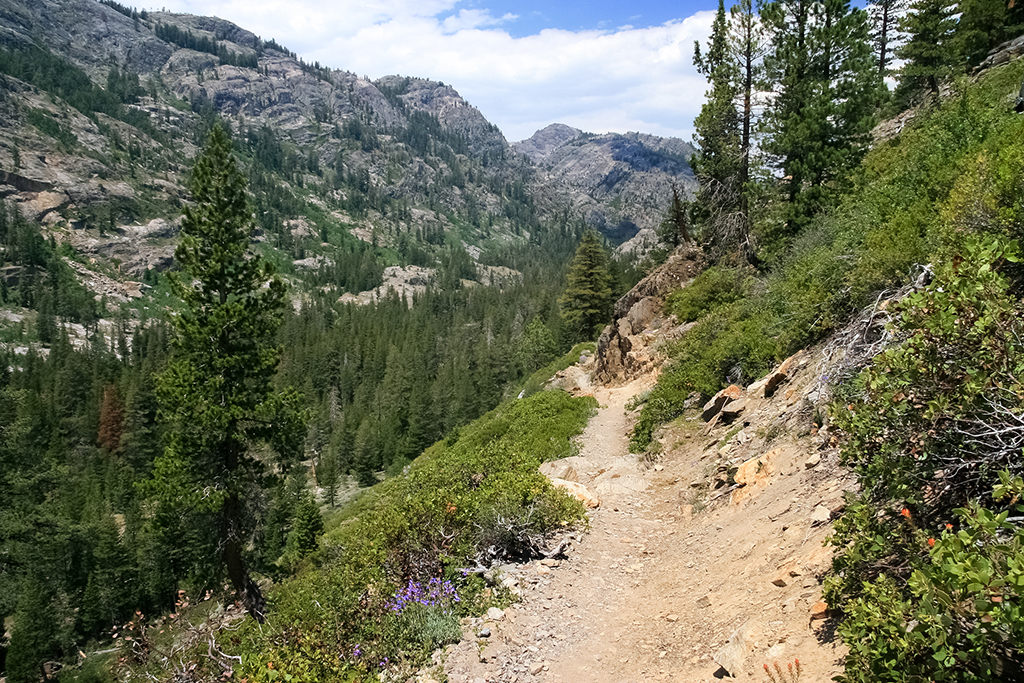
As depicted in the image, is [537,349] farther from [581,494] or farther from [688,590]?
[688,590]

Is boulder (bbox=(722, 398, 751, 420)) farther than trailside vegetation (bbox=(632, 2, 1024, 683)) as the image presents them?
Yes

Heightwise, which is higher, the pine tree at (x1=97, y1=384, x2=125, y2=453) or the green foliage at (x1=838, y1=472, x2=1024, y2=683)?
the green foliage at (x1=838, y1=472, x2=1024, y2=683)

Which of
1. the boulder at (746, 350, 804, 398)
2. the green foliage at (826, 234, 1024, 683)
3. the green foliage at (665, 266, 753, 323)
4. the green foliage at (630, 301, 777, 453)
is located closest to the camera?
the green foliage at (826, 234, 1024, 683)

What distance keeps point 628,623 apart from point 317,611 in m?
4.25

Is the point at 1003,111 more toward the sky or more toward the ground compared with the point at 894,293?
more toward the sky

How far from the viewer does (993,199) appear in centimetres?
641

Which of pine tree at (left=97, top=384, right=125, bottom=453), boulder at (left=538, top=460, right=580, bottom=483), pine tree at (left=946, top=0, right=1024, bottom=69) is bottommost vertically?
pine tree at (left=97, top=384, right=125, bottom=453)

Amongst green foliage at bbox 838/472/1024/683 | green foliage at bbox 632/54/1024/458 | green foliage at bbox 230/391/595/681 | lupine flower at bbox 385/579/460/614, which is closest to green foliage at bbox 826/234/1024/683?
green foliage at bbox 838/472/1024/683

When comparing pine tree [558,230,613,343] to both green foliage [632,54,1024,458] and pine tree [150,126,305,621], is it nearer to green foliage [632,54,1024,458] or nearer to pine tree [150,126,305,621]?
green foliage [632,54,1024,458]

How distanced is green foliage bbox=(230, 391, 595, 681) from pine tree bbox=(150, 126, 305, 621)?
6764mm

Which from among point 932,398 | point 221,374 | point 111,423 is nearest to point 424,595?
point 932,398

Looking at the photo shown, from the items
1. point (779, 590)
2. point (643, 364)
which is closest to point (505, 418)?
point (643, 364)

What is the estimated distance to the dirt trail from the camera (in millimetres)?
5207

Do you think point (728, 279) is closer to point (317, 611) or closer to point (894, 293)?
point (894, 293)
